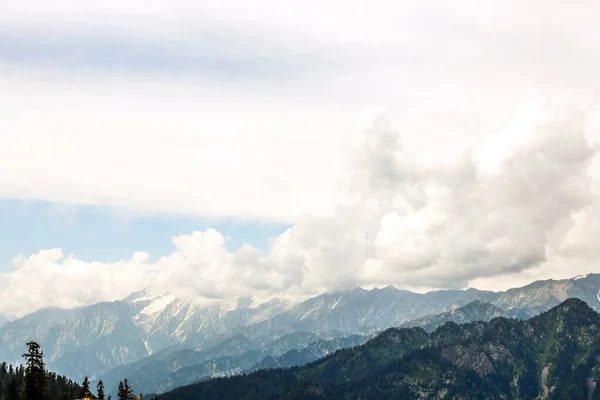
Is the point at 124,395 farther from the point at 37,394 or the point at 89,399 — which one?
the point at 37,394

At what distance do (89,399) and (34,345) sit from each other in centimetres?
1671

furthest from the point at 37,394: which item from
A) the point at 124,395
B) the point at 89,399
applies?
the point at 124,395

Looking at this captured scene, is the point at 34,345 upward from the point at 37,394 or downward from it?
upward

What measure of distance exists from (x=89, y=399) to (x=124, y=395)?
11082 mm

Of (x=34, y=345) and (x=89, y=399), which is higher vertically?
(x=34, y=345)

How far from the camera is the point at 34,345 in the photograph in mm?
138750

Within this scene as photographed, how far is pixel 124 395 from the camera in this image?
13675 centimetres

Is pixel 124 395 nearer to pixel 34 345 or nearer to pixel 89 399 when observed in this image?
pixel 89 399

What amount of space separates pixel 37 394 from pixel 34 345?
13630mm

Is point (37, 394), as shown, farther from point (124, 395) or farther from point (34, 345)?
point (124, 395)

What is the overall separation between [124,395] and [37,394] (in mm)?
22836

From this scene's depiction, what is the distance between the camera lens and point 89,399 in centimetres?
14250

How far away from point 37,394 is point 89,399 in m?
12.4
